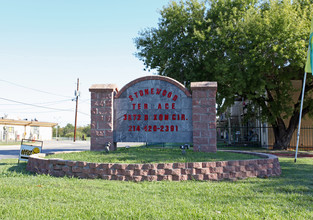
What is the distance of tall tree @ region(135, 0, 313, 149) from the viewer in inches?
594

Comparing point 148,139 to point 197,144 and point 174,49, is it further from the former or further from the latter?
point 174,49

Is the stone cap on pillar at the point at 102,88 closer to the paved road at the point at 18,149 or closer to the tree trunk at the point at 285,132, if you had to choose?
the paved road at the point at 18,149

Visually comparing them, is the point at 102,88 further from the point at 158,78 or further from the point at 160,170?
the point at 160,170

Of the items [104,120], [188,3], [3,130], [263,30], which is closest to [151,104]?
[104,120]

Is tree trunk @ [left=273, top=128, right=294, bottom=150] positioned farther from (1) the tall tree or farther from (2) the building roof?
(2) the building roof

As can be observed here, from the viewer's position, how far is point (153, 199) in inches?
192

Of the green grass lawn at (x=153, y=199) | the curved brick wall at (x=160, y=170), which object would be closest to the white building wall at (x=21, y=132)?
the curved brick wall at (x=160, y=170)

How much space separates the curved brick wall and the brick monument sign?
85.5 inches

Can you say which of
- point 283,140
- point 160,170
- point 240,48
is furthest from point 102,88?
point 283,140

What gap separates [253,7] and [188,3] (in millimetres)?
4235

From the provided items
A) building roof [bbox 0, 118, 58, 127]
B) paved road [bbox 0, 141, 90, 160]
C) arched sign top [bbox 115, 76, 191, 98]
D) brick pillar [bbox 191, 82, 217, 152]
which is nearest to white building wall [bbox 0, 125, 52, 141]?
building roof [bbox 0, 118, 58, 127]

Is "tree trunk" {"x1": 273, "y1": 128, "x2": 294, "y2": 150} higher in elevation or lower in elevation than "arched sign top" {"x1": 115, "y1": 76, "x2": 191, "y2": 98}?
lower

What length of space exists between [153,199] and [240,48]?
46.1ft

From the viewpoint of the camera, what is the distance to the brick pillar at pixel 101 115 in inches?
378
